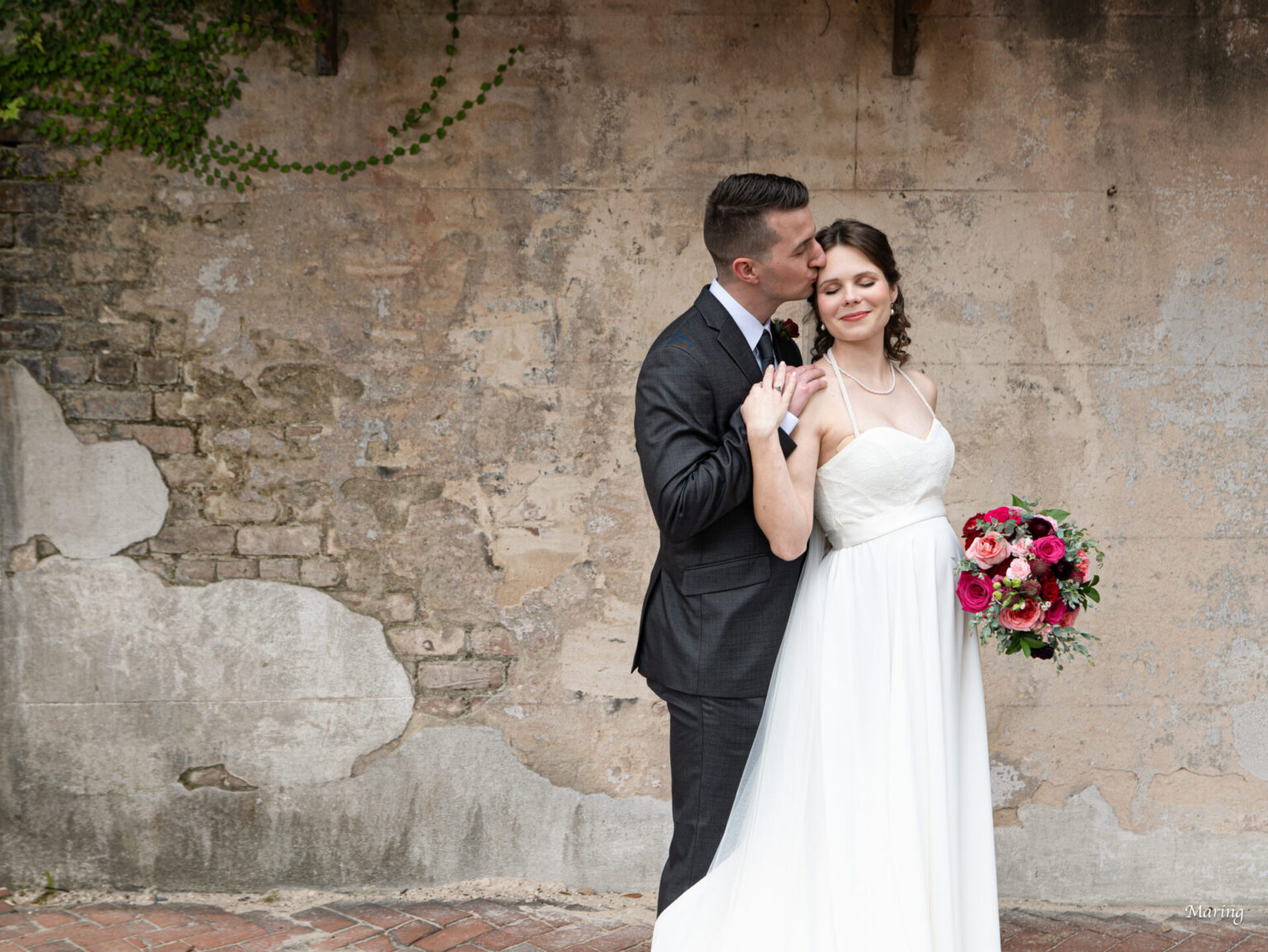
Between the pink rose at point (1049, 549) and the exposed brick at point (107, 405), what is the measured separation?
2.98 m

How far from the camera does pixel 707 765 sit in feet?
8.01

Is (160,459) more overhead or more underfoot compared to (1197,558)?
more overhead

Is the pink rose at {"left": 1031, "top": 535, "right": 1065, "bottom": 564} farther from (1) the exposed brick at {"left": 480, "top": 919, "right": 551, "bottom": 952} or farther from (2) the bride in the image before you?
(1) the exposed brick at {"left": 480, "top": 919, "right": 551, "bottom": 952}

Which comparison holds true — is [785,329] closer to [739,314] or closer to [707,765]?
[739,314]

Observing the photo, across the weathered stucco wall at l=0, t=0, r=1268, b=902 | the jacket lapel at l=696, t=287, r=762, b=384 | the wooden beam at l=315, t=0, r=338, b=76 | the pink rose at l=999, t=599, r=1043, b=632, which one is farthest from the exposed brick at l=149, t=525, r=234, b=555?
the pink rose at l=999, t=599, r=1043, b=632

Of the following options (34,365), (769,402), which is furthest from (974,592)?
(34,365)

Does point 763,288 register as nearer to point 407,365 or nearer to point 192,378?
point 407,365

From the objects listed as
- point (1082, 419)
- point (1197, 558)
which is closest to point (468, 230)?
point (1082, 419)

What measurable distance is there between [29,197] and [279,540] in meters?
1.50

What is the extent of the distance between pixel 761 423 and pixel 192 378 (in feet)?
7.53

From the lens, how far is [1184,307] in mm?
3545

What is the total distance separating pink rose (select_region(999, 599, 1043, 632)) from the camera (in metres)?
2.39

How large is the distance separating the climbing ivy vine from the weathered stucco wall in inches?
3.0

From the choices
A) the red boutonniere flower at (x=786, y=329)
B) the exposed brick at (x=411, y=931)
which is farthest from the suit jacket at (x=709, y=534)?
the exposed brick at (x=411, y=931)
